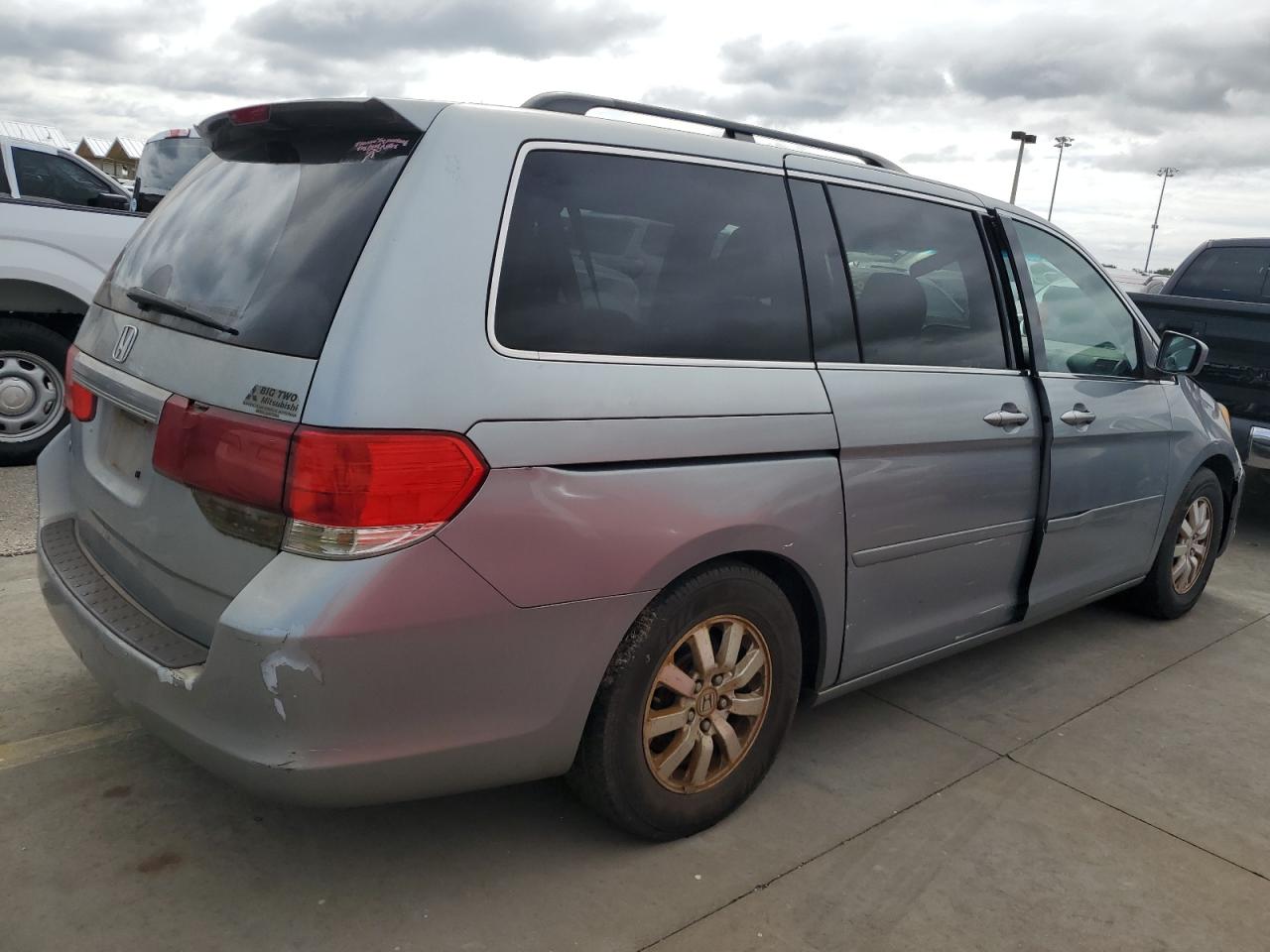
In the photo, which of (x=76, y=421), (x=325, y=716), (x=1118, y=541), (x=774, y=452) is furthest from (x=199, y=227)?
(x=1118, y=541)

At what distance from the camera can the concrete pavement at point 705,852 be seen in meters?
2.43

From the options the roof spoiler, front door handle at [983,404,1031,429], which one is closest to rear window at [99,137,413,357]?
the roof spoiler

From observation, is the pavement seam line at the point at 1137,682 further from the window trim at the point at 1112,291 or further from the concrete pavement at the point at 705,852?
the window trim at the point at 1112,291

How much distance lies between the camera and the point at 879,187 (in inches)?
129

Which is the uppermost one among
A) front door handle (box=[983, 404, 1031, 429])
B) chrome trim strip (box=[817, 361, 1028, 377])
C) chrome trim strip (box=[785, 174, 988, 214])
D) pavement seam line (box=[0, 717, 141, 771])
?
chrome trim strip (box=[785, 174, 988, 214])

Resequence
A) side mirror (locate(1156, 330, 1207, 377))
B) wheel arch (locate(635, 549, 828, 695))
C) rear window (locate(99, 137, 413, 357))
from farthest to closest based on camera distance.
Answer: side mirror (locate(1156, 330, 1207, 377)) → wheel arch (locate(635, 549, 828, 695)) → rear window (locate(99, 137, 413, 357))

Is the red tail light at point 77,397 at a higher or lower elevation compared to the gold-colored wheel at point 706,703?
higher

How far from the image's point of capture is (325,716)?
2.10 meters

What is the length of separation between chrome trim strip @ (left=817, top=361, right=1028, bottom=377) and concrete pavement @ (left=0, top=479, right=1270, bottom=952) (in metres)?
1.20

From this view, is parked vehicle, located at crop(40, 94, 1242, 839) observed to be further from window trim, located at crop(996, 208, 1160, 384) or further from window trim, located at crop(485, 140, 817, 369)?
window trim, located at crop(996, 208, 1160, 384)

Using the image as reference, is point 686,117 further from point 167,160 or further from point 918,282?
point 167,160

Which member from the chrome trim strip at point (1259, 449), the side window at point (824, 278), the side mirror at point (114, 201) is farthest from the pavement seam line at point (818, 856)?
the side mirror at point (114, 201)

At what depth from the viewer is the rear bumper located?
6.79 feet

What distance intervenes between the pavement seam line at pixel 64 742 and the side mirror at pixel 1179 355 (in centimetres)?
404
